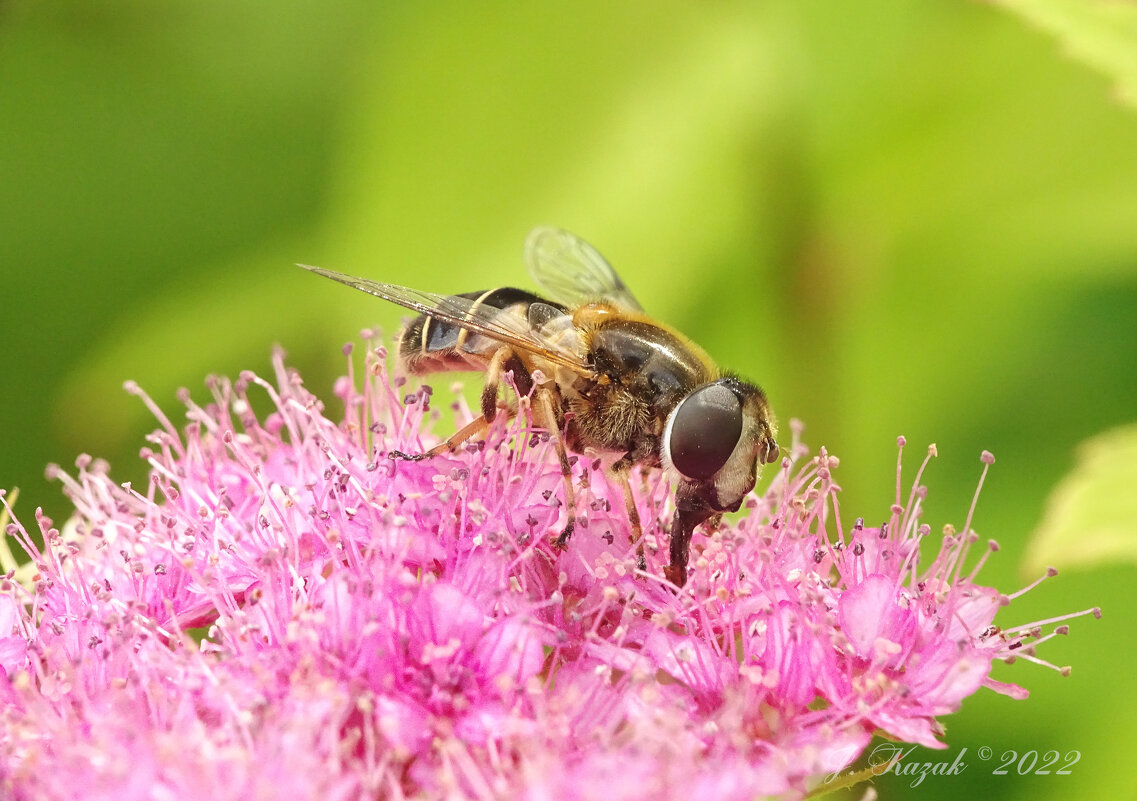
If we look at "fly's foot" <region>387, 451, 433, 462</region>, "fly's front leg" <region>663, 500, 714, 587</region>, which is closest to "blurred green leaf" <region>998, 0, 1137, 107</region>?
"fly's front leg" <region>663, 500, 714, 587</region>

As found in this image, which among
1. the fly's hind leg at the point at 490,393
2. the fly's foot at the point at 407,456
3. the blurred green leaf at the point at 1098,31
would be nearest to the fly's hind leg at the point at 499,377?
the fly's hind leg at the point at 490,393

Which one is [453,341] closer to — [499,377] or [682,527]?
[499,377]

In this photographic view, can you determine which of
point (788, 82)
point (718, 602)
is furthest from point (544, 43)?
point (718, 602)

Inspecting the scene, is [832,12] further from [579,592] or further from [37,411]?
[37,411]

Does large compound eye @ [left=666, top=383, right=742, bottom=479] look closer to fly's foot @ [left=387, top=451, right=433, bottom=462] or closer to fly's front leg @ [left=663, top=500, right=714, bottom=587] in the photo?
fly's front leg @ [left=663, top=500, right=714, bottom=587]

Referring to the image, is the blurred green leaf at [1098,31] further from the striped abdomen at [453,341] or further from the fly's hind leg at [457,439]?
the fly's hind leg at [457,439]
